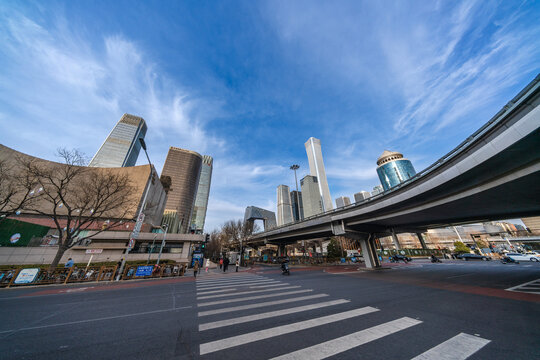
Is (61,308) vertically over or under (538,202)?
under

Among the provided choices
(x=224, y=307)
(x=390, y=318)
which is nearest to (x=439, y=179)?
(x=390, y=318)

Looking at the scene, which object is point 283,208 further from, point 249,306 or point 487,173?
point 249,306

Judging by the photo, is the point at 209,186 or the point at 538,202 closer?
the point at 538,202

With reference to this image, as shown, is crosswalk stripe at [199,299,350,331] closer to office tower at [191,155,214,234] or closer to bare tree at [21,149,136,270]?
bare tree at [21,149,136,270]

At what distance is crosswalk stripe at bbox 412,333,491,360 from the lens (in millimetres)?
3375

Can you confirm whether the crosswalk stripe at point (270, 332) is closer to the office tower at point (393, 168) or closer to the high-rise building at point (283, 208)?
the office tower at point (393, 168)

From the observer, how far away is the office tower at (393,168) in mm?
110438

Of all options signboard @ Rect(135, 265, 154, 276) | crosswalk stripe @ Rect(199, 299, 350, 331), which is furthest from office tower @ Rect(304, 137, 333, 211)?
crosswalk stripe @ Rect(199, 299, 350, 331)

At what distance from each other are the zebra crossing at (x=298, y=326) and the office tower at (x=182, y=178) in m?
102

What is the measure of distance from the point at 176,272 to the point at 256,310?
16.7 meters

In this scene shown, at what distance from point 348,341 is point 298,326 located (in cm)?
135

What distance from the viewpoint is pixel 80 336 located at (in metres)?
4.43

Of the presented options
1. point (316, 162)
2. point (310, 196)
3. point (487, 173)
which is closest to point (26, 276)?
point (487, 173)

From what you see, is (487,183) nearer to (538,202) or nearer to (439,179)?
(439,179)
